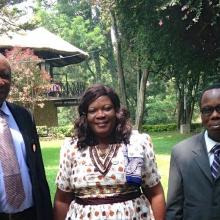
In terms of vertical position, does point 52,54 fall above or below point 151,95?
above

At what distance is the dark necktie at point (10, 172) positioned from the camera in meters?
3.40

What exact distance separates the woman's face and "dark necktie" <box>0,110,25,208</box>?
23.3 inches

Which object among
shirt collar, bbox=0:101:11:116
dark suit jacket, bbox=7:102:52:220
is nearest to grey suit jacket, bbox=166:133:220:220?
dark suit jacket, bbox=7:102:52:220

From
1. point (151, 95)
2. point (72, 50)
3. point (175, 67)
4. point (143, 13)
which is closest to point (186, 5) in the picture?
point (143, 13)

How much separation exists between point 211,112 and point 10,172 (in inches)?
55.9

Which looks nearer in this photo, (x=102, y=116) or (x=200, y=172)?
(x=200, y=172)

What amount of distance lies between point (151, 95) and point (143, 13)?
2574cm

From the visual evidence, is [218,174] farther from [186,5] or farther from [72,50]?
[72,50]

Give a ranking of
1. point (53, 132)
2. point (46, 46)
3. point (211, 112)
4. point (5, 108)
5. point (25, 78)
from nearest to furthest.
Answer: point (211, 112) → point (5, 108) → point (25, 78) → point (53, 132) → point (46, 46)

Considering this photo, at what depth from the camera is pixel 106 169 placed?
3357 mm

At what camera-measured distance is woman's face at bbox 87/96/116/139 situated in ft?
11.3

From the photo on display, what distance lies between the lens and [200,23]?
15422 mm

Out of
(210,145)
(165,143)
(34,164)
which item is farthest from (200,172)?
(165,143)

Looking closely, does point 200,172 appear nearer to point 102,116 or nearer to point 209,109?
point 209,109
